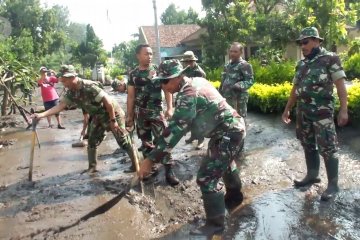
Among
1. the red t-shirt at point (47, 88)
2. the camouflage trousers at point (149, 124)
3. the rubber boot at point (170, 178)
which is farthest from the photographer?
the red t-shirt at point (47, 88)

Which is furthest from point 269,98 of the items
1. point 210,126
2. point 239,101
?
point 210,126

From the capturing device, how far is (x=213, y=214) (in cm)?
362

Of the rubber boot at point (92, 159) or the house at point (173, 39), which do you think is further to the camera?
the house at point (173, 39)

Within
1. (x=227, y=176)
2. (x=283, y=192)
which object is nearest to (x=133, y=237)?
(x=227, y=176)

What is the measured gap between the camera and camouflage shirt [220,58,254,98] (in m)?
6.00

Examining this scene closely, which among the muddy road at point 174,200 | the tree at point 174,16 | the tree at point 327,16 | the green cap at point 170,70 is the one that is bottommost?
the muddy road at point 174,200

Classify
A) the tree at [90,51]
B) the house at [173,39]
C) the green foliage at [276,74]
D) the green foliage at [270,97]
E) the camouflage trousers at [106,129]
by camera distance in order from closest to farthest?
the camouflage trousers at [106,129] < the green foliage at [270,97] < the green foliage at [276,74] < the house at [173,39] < the tree at [90,51]

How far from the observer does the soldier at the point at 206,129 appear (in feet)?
10.6

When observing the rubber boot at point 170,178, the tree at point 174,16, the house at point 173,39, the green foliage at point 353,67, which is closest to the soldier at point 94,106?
the rubber boot at point 170,178

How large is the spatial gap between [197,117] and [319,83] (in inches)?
59.7

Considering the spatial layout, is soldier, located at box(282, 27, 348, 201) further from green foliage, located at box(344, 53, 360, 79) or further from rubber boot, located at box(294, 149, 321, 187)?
green foliage, located at box(344, 53, 360, 79)

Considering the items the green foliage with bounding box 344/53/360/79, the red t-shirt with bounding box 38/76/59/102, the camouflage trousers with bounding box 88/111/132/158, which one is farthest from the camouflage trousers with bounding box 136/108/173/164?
the green foliage with bounding box 344/53/360/79

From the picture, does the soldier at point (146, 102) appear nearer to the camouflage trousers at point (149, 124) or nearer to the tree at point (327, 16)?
the camouflage trousers at point (149, 124)

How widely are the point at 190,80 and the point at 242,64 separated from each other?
2.73m
